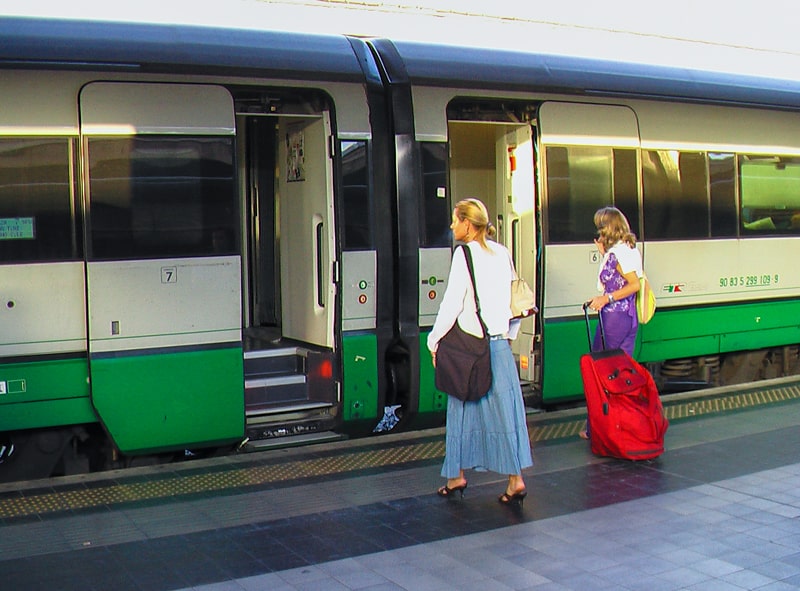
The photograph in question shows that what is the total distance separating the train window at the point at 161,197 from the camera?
6473 millimetres

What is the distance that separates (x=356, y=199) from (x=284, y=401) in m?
1.64

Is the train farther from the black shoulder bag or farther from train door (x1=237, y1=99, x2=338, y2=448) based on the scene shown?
the black shoulder bag

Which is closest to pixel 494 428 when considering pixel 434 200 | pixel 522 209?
pixel 434 200

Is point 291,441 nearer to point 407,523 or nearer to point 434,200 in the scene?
point 407,523

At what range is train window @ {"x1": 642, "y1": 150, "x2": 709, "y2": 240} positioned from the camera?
360 inches

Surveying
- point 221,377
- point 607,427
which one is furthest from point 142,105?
point 607,427

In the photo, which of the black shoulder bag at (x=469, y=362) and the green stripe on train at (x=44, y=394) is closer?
the black shoulder bag at (x=469, y=362)

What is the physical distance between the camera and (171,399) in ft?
22.0

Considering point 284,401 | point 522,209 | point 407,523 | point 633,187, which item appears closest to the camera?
point 407,523

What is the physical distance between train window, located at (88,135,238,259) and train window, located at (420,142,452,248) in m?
1.52

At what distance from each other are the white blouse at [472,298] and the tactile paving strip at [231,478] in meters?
1.44

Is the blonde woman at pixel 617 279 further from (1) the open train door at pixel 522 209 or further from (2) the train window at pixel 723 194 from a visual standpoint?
(2) the train window at pixel 723 194

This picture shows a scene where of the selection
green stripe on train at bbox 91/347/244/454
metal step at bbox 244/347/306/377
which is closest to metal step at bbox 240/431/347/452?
green stripe on train at bbox 91/347/244/454

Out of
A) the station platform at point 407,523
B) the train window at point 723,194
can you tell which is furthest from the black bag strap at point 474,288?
the train window at point 723,194
